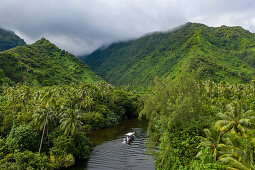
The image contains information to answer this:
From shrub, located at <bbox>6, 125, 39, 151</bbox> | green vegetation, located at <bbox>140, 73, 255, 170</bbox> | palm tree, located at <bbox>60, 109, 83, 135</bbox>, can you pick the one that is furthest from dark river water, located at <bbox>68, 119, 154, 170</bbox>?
shrub, located at <bbox>6, 125, 39, 151</bbox>

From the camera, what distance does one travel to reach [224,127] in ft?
121

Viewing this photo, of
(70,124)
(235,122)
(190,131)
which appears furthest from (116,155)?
(235,122)

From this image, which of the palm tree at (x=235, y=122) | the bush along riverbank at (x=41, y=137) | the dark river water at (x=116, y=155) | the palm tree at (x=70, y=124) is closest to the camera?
the bush along riverbank at (x=41, y=137)

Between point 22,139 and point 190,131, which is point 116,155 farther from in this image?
point 190,131

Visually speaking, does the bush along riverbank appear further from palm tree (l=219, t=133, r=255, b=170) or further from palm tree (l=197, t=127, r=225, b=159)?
Result: palm tree (l=219, t=133, r=255, b=170)

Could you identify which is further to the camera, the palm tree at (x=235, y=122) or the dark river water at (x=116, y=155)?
the dark river water at (x=116, y=155)

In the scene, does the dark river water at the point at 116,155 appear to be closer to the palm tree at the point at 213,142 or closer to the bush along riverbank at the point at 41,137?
the bush along riverbank at the point at 41,137

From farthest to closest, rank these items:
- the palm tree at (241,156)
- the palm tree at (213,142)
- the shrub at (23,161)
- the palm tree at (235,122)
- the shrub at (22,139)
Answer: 1. the shrub at (22,139)
2. the palm tree at (235,122)
3. the shrub at (23,161)
4. the palm tree at (213,142)
5. the palm tree at (241,156)

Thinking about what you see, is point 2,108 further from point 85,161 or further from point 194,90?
point 194,90

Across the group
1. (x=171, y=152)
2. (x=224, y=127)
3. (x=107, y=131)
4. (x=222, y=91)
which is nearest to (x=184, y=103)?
(x=171, y=152)

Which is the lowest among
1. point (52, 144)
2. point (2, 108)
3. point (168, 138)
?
point (52, 144)

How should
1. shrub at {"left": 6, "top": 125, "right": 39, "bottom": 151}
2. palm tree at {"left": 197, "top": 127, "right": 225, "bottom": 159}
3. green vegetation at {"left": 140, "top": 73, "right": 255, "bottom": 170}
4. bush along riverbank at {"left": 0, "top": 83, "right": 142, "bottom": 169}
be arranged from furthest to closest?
shrub at {"left": 6, "top": 125, "right": 39, "bottom": 151} < bush along riverbank at {"left": 0, "top": 83, "right": 142, "bottom": 169} < palm tree at {"left": 197, "top": 127, "right": 225, "bottom": 159} < green vegetation at {"left": 140, "top": 73, "right": 255, "bottom": 170}

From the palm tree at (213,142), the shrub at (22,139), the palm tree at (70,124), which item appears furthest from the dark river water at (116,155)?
the palm tree at (213,142)

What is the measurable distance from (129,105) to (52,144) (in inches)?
3079
